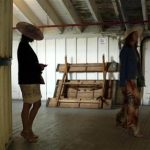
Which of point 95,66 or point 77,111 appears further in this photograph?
point 95,66

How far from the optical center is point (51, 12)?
Result: 8297 millimetres

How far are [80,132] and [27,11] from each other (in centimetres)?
414

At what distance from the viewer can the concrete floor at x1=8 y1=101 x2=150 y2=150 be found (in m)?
4.25

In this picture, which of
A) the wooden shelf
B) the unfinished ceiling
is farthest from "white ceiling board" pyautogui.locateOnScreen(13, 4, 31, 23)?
the wooden shelf

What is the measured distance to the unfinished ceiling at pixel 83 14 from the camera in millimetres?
Result: 7918

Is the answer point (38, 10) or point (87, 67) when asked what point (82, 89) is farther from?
point (38, 10)

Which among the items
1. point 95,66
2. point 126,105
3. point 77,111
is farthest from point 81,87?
point 126,105

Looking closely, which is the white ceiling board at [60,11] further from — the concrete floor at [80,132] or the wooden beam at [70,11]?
the concrete floor at [80,132]

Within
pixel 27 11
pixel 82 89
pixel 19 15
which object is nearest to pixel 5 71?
pixel 27 11

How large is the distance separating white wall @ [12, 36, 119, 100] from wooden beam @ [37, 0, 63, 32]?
46 cm

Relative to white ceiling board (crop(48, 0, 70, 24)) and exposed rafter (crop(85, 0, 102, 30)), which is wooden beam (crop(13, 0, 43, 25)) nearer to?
white ceiling board (crop(48, 0, 70, 24))

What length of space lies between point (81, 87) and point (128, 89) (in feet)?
13.4

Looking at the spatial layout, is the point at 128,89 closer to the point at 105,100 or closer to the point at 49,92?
the point at 105,100

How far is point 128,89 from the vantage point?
4945mm
